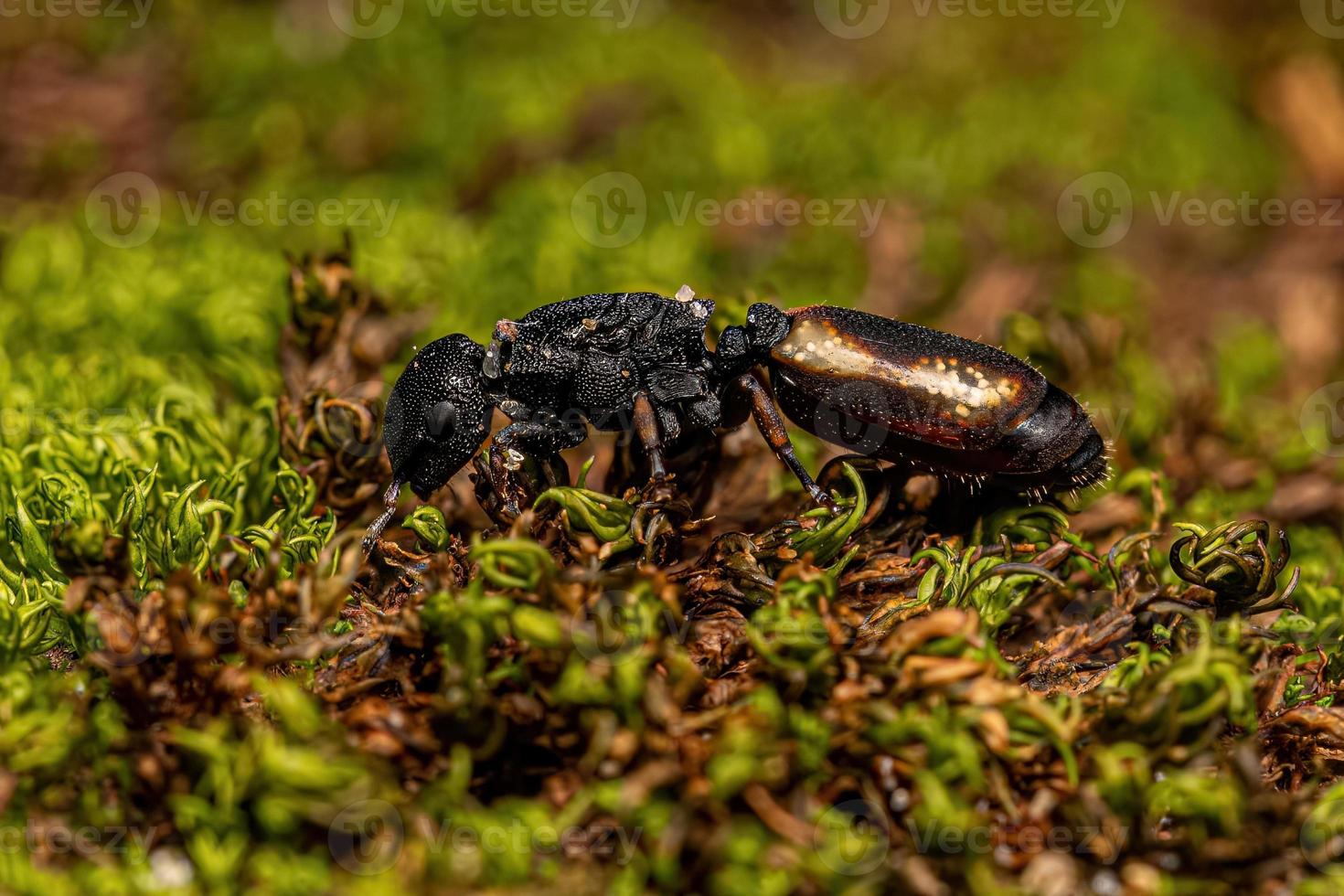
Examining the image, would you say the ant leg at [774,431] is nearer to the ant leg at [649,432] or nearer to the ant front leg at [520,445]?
the ant leg at [649,432]

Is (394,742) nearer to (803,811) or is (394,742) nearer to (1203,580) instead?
(803,811)

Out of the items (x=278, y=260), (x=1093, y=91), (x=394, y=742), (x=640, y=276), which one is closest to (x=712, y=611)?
(x=394, y=742)

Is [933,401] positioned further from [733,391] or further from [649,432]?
[649,432]

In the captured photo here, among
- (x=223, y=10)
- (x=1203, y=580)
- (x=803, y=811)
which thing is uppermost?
(x=223, y=10)

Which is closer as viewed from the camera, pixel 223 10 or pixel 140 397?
pixel 140 397

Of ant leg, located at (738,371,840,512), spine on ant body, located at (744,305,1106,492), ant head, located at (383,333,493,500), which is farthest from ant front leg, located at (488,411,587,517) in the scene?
spine on ant body, located at (744,305,1106,492)

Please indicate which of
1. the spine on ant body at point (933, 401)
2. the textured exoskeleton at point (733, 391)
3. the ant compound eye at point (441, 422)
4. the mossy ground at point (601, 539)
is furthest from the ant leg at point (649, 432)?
the ant compound eye at point (441, 422)

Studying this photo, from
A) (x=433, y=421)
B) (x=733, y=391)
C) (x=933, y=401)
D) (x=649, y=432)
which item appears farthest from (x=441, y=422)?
(x=933, y=401)
